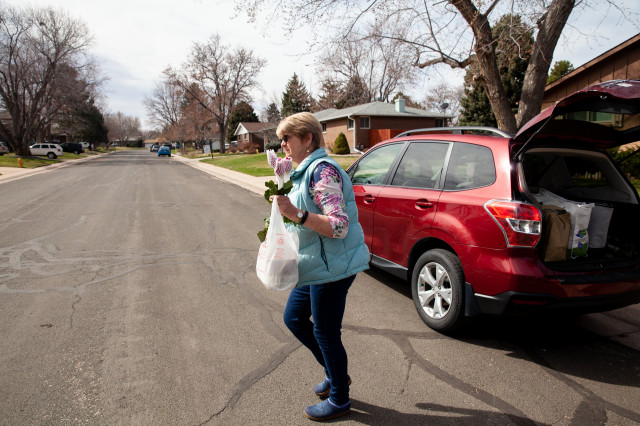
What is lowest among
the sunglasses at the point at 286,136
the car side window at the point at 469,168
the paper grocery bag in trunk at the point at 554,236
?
the paper grocery bag in trunk at the point at 554,236

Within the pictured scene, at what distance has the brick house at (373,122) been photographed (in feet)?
115

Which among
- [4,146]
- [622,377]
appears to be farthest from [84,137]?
[622,377]

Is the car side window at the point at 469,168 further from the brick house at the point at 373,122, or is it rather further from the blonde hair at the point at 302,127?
the brick house at the point at 373,122

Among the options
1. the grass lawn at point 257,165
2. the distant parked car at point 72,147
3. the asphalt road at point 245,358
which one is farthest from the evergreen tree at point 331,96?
the asphalt road at point 245,358

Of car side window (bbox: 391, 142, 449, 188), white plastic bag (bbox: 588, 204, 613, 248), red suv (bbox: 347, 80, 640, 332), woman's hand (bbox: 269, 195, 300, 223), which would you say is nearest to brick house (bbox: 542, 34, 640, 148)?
red suv (bbox: 347, 80, 640, 332)

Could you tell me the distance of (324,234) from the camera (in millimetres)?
2117

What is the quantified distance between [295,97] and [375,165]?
62333 mm

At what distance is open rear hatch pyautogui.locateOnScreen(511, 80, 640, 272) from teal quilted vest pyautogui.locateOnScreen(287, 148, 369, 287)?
5.31 ft

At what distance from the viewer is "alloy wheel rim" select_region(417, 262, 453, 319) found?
11.4 feet

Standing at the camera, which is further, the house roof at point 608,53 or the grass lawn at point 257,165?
the grass lawn at point 257,165

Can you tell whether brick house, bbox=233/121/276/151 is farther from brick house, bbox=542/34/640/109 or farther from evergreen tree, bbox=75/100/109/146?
brick house, bbox=542/34/640/109

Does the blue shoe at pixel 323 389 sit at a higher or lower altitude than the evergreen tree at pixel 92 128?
lower

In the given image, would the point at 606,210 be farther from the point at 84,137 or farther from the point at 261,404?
the point at 84,137

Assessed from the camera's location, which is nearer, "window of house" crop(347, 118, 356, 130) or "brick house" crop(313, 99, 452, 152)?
"brick house" crop(313, 99, 452, 152)
